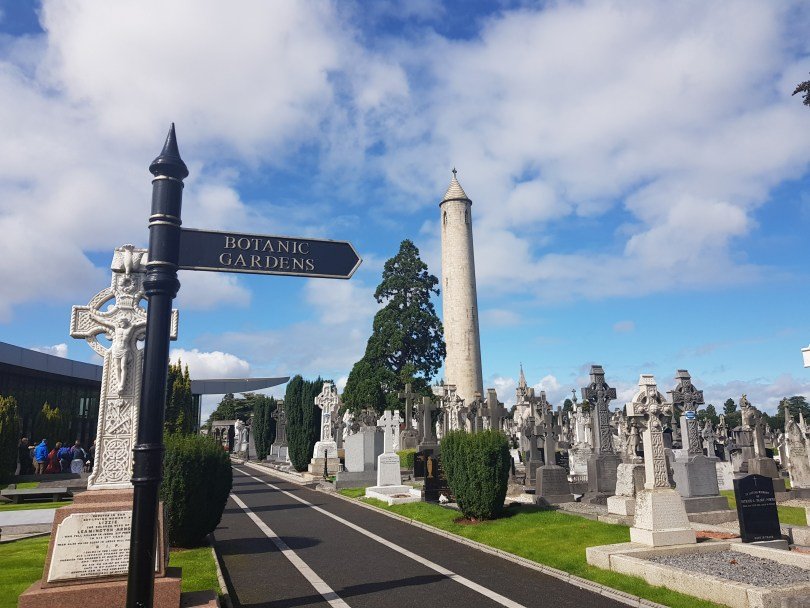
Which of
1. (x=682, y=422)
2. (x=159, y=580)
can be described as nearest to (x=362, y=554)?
(x=159, y=580)

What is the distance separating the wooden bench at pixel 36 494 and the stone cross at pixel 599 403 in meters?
16.9

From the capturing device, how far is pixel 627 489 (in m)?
12.6

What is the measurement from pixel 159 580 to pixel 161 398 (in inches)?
92.4

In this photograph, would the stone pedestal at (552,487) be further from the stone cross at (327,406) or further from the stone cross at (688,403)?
the stone cross at (327,406)

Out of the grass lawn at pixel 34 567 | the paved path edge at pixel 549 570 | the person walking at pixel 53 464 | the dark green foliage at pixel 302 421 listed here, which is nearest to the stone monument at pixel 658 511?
the paved path edge at pixel 549 570

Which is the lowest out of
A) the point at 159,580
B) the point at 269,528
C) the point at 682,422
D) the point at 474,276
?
the point at 269,528

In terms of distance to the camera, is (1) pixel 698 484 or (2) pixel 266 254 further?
(1) pixel 698 484

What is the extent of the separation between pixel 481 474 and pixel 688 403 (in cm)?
868

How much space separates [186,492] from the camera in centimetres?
1007

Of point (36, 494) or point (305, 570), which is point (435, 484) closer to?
point (305, 570)

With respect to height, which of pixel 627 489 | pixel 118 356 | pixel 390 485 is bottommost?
pixel 390 485

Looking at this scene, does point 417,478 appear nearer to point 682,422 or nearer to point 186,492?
point 682,422

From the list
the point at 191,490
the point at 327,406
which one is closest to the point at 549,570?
the point at 191,490

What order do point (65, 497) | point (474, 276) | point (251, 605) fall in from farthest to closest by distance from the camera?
point (474, 276)
point (65, 497)
point (251, 605)
